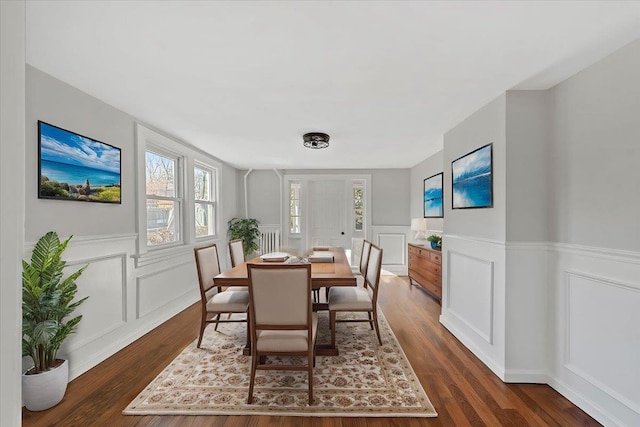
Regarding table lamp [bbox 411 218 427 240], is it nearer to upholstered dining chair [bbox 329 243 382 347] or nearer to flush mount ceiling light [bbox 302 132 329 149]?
upholstered dining chair [bbox 329 243 382 347]

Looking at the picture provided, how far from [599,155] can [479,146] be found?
0.92 meters

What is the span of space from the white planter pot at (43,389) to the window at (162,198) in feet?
5.34

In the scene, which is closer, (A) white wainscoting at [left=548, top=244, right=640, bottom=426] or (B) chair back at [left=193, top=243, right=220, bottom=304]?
(A) white wainscoting at [left=548, top=244, right=640, bottom=426]

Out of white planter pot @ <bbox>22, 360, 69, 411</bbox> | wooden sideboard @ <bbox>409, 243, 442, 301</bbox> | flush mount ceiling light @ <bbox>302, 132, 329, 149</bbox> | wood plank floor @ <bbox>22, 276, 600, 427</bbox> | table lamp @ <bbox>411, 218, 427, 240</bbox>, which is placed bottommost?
wood plank floor @ <bbox>22, 276, 600, 427</bbox>

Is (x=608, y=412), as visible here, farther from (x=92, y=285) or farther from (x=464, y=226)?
(x=92, y=285)

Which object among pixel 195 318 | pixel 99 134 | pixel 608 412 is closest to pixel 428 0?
pixel 608 412

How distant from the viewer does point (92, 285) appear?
250 cm

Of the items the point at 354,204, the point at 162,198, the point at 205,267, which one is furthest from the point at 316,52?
the point at 354,204

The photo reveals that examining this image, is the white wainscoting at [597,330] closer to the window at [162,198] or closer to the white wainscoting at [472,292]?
the white wainscoting at [472,292]

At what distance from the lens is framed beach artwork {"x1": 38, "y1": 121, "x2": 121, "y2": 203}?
2.10 meters

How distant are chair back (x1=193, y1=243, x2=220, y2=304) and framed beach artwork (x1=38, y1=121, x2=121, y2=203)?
0.91 meters

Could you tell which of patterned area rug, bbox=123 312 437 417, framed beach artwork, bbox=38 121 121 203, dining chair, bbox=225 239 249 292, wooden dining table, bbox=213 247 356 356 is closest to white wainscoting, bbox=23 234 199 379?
framed beach artwork, bbox=38 121 121 203

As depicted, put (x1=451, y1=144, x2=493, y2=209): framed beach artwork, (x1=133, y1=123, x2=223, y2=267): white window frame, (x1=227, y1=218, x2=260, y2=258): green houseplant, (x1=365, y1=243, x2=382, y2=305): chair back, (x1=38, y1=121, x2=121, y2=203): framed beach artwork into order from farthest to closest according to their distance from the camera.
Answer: (x1=227, y1=218, x2=260, y2=258): green houseplant → (x1=133, y1=123, x2=223, y2=267): white window frame → (x1=365, y1=243, x2=382, y2=305): chair back → (x1=451, y1=144, x2=493, y2=209): framed beach artwork → (x1=38, y1=121, x2=121, y2=203): framed beach artwork

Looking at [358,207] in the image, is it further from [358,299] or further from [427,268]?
[358,299]
